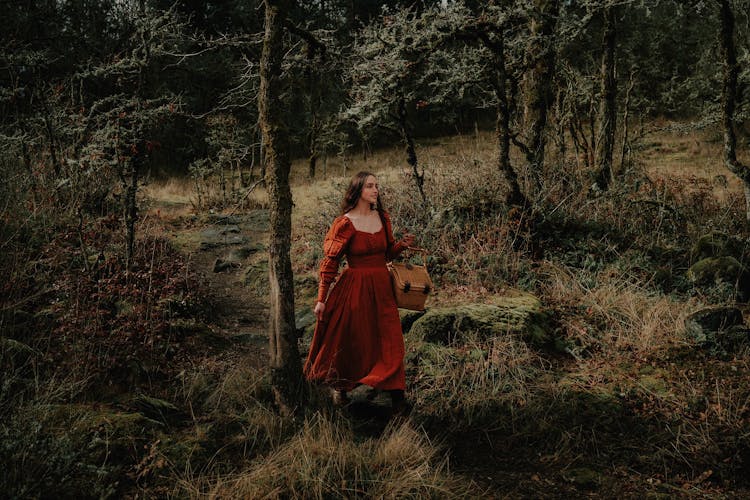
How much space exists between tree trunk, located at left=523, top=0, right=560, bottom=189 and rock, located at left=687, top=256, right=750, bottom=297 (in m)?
2.56

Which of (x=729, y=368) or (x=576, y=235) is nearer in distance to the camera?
(x=729, y=368)

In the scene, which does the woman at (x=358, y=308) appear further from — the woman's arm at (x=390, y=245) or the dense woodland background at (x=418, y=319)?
the dense woodland background at (x=418, y=319)

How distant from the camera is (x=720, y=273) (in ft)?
21.2

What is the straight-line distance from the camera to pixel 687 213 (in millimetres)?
9016

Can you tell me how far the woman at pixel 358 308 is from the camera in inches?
162

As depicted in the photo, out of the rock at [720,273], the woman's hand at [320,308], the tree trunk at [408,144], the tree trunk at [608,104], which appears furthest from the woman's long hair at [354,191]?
the tree trunk at [608,104]

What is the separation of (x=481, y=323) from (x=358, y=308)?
167 cm

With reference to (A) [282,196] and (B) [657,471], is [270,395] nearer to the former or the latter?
(A) [282,196]

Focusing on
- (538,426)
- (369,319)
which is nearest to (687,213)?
(538,426)

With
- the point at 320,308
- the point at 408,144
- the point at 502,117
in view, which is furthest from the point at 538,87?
the point at 320,308

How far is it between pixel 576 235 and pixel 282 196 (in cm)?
548

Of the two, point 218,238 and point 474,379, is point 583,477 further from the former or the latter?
point 218,238

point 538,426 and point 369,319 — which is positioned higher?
point 369,319

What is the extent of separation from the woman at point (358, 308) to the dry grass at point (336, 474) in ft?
2.28
